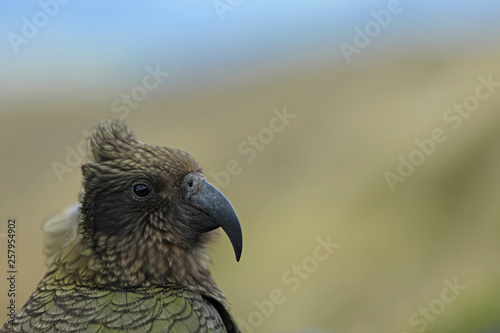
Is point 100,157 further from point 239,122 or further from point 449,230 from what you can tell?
point 239,122

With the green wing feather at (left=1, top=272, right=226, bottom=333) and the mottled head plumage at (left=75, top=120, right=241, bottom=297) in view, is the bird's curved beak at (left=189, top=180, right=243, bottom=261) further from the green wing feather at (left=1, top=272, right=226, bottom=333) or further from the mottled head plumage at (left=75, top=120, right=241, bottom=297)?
the green wing feather at (left=1, top=272, right=226, bottom=333)

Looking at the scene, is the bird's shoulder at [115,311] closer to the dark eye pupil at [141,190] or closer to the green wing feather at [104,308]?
the green wing feather at [104,308]

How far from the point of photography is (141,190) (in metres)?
3.58

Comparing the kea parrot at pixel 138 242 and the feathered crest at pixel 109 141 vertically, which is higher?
the feathered crest at pixel 109 141

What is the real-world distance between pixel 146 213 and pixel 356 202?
9.46 meters

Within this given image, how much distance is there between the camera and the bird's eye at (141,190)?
3.57 m

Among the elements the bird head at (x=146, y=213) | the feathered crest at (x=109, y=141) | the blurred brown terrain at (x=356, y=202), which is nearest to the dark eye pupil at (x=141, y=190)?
the bird head at (x=146, y=213)

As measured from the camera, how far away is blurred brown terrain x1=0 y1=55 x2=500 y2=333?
10906 millimetres

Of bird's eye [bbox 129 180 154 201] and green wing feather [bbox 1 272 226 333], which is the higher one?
bird's eye [bbox 129 180 154 201]

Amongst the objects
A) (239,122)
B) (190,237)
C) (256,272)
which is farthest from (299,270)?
(190,237)

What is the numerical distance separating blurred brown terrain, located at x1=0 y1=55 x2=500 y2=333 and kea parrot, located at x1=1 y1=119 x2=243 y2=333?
5765 mm

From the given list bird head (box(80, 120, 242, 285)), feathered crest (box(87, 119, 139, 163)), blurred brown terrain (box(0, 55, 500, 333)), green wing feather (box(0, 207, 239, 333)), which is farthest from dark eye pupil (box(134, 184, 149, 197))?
blurred brown terrain (box(0, 55, 500, 333))

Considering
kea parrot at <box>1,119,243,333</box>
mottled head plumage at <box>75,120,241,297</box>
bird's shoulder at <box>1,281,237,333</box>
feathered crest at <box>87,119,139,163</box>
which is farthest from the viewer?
feathered crest at <box>87,119,139,163</box>

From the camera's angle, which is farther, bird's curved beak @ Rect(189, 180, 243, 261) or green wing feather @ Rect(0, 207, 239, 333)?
bird's curved beak @ Rect(189, 180, 243, 261)
